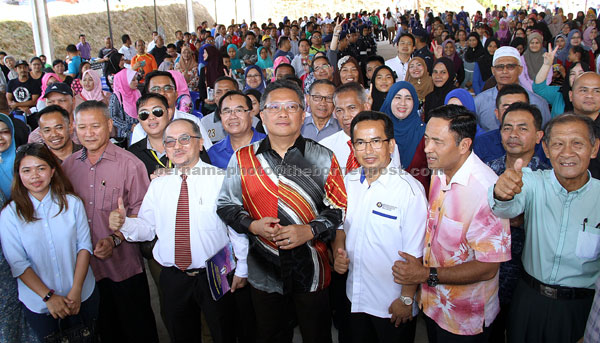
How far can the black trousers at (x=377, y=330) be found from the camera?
212cm

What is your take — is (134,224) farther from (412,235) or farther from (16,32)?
(16,32)

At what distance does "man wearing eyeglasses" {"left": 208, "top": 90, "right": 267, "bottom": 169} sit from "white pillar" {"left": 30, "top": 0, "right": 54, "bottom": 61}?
11918 mm

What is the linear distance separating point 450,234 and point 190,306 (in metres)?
1.48

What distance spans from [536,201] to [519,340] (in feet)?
2.28

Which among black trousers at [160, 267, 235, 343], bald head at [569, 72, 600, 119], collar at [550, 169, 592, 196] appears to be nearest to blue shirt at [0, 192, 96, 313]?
black trousers at [160, 267, 235, 343]

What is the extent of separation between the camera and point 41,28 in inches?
479

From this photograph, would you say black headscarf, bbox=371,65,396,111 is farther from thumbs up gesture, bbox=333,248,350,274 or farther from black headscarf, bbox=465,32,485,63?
black headscarf, bbox=465,32,485,63

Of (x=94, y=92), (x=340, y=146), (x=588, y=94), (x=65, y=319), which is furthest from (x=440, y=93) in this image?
(x=94, y=92)

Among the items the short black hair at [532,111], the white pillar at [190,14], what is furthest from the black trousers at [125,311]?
the white pillar at [190,14]

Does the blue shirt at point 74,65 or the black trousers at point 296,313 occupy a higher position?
the blue shirt at point 74,65

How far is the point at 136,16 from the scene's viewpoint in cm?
1977

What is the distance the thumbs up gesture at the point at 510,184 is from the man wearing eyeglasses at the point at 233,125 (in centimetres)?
192

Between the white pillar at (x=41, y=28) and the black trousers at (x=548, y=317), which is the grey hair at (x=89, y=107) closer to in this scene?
the black trousers at (x=548, y=317)

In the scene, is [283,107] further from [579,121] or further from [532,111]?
[532,111]
